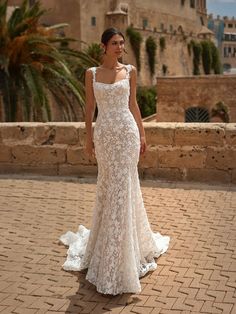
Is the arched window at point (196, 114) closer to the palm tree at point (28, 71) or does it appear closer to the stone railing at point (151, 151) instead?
the palm tree at point (28, 71)

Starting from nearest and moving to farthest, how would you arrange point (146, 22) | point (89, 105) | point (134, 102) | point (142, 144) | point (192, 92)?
point (89, 105)
point (134, 102)
point (142, 144)
point (192, 92)
point (146, 22)

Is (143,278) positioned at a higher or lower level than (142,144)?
lower

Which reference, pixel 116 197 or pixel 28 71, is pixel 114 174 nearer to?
pixel 116 197

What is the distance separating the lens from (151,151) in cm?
632

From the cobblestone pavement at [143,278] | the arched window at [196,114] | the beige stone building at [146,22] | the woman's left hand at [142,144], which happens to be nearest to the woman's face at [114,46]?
the woman's left hand at [142,144]

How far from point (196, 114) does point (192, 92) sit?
5.34ft

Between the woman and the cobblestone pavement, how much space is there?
0.55ft

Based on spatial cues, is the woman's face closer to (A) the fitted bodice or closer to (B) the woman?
(B) the woman

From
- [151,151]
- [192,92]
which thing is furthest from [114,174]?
[192,92]

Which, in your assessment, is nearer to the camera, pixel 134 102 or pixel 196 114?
pixel 134 102

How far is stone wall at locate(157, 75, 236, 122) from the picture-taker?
2531 cm

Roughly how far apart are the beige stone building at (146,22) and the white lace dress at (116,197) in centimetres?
2953

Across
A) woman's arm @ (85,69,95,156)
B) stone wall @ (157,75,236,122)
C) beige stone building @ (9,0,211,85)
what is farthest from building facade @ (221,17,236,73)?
woman's arm @ (85,69,95,156)

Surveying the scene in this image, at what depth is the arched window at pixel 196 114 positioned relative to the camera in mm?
26453
